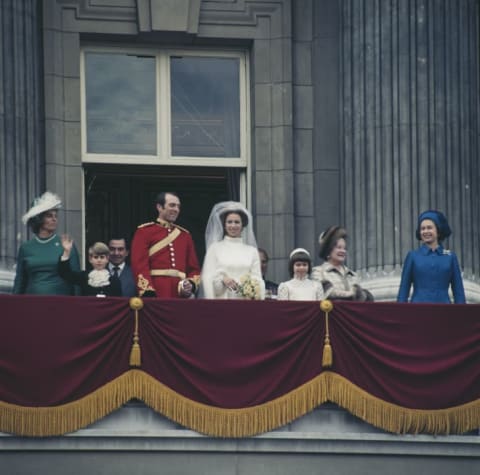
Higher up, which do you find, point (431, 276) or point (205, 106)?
point (205, 106)

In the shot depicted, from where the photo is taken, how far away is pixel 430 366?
18625 mm

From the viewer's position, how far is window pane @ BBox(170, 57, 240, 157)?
22797mm

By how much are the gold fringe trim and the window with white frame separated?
5045 mm

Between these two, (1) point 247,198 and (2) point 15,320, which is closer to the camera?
(2) point 15,320

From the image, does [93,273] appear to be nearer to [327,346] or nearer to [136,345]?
[136,345]

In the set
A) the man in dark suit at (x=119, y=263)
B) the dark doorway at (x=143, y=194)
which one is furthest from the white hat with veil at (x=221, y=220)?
the dark doorway at (x=143, y=194)

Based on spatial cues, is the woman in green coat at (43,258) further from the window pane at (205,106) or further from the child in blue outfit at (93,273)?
the window pane at (205,106)

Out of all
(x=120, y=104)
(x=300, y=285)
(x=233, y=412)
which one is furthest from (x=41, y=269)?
(x=120, y=104)

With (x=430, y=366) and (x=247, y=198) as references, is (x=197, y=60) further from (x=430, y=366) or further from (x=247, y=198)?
(x=430, y=366)

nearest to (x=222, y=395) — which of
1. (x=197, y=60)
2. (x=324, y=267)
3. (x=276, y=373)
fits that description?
(x=276, y=373)

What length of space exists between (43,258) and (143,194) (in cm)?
505

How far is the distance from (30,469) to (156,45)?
22.4 ft

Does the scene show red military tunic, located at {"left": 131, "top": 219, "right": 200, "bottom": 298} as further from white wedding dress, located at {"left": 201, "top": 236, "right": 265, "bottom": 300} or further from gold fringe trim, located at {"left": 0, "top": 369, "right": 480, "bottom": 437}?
gold fringe trim, located at {"left": 0, "top": 369, "right": 480, "bottom": 437}

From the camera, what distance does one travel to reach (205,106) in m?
22.9
